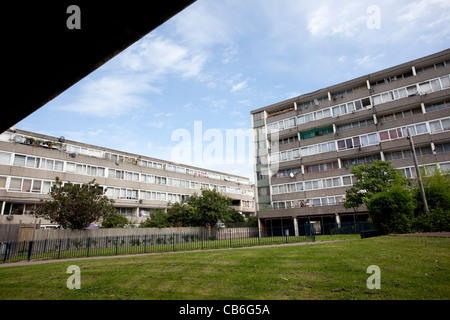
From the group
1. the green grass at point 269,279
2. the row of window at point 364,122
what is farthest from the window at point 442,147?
the green grass at point 269,279

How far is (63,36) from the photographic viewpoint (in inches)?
172

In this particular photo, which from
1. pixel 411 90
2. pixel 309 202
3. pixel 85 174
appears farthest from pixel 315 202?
pixel 85 174

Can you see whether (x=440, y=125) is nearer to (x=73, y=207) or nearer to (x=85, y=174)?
(x=73, y=207)

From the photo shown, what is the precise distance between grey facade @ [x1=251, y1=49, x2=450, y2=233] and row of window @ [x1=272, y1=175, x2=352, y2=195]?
0.46 ft

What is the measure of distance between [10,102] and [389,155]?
138 feet

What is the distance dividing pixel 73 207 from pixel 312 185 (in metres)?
32.5

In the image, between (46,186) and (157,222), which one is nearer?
(46,186)

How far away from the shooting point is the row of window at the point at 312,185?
40375mm

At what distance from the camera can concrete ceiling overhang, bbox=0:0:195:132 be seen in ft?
12.5

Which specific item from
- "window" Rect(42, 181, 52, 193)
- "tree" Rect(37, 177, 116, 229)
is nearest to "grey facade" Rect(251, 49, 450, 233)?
"tree" Rect(37, 177, 116, 229)

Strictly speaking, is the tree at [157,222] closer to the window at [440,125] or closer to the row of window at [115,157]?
the row of window at [115,157]

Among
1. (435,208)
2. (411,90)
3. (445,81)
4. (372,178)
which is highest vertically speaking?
(411,90)

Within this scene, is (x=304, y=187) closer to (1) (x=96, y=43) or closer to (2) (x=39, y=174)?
(2) (x=39, y=174)

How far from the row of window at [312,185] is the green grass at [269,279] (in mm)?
29851
